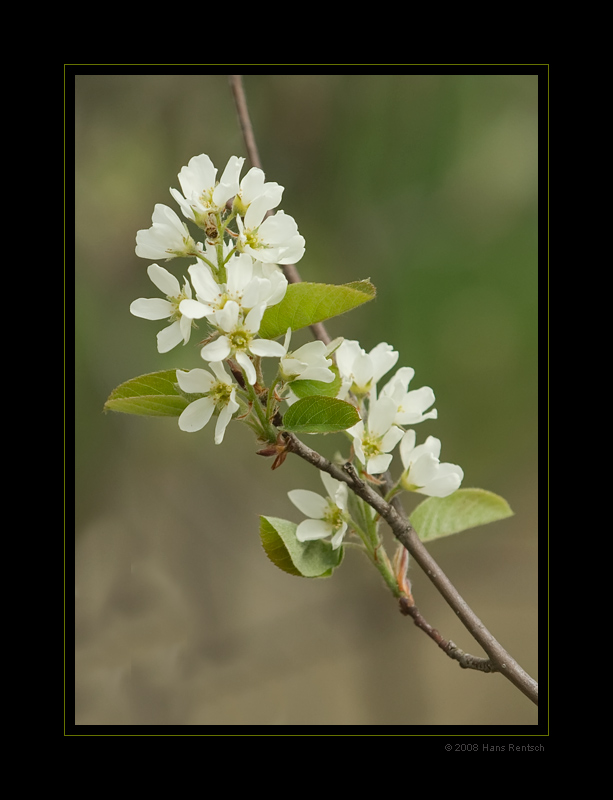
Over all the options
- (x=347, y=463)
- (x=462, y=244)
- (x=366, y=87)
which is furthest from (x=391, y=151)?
(x=347, y=463)

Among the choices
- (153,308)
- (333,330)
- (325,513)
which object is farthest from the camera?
(333,330)

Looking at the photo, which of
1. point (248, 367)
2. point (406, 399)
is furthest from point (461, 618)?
point (248, 367)

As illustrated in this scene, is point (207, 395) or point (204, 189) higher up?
point (204, 189)

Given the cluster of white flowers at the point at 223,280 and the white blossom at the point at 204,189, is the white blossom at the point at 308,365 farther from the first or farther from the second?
the white blossom at the point at 204,189

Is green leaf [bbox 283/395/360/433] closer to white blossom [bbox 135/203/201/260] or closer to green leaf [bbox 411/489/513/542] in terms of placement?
white blossom [bbox 135/203/201/260]

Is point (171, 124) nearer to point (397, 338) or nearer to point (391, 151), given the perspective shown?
point (391, 151)

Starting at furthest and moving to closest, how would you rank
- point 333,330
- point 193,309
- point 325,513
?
point 333,330 → point 325,513 → point 193,309

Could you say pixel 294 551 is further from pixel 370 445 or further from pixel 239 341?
Result: pixel 239 341

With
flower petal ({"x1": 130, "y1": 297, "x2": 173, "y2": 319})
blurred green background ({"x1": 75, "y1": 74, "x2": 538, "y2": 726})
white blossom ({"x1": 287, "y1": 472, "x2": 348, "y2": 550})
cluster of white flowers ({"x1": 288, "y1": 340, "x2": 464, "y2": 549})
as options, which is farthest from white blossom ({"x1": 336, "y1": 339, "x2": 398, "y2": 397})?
blurred green background ({"x1": 75, "y1": 74, "x2": 538, "y2": 726})
